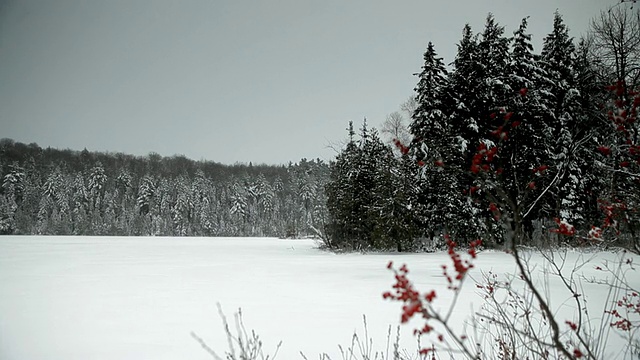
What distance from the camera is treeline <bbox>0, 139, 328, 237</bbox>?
56750 millimetres

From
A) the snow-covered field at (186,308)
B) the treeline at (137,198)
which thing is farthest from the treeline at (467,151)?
the treeline at (137,198)

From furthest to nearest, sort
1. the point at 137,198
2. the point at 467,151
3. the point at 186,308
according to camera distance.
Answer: the point at 137,198 < the point at 467,151 < the point at 186,308

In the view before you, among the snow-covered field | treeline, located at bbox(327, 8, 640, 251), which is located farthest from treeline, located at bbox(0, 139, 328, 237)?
the snow-covered field

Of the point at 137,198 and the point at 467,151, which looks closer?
the point at 467,151

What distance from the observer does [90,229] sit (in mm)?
57812

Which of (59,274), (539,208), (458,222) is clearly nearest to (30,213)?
(59,274)

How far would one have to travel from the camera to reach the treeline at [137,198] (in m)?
56.8

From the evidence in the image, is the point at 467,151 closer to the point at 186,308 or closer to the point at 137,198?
the point at 186,308

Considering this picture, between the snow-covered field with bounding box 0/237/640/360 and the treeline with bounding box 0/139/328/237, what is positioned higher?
the treeline with bounding box 0/139/328/237

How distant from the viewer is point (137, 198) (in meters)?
72.2

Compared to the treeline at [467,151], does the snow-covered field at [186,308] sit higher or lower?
lower

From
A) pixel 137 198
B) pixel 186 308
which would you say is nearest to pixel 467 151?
pixel 186 308

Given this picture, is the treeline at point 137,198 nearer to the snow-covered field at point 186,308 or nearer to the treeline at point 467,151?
the treeline at point 467,151

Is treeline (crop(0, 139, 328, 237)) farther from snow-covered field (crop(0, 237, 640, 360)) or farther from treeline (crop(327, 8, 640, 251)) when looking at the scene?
snow-covered field (crop(0, 237, 640, 360))
